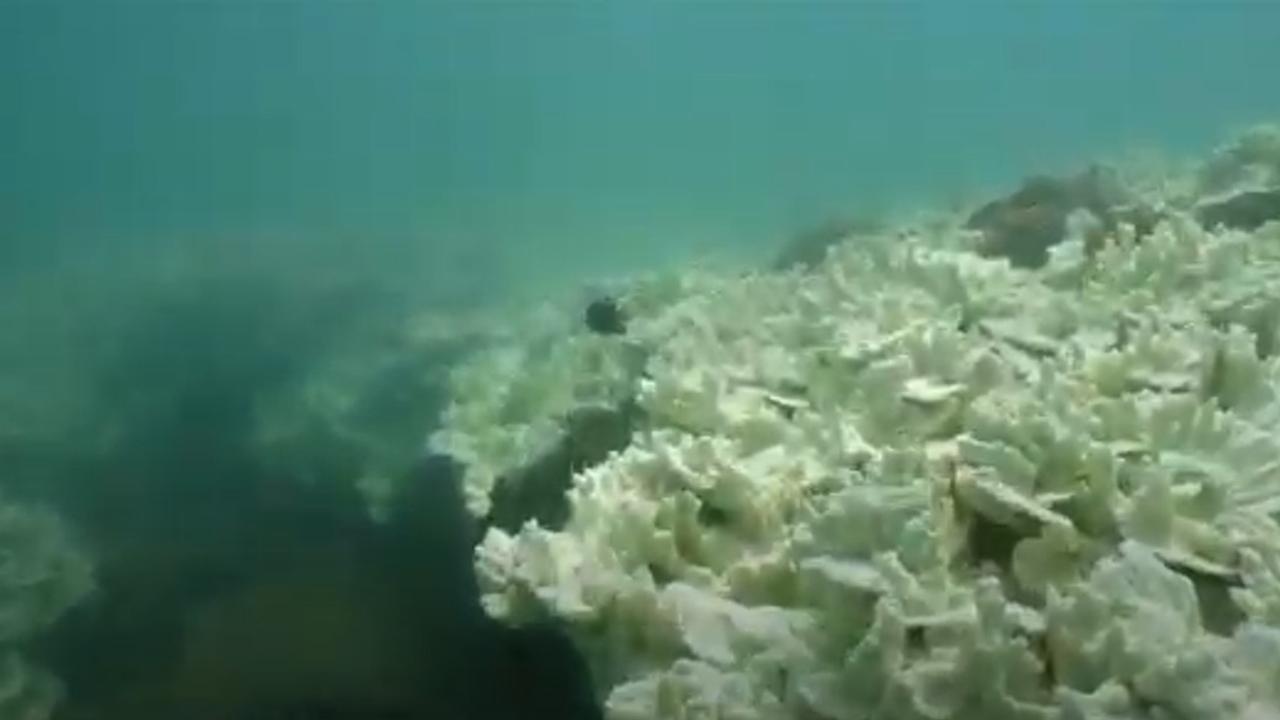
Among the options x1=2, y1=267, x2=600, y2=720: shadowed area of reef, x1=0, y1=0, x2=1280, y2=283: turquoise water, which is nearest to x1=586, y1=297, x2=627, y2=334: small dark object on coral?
x1=2, y1=267, x2=600, y2=720: shadowed area of reef

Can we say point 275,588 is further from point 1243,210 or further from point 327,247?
point 327,247

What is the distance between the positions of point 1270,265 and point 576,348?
343 cm

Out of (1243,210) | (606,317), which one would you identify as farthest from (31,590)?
(1243,210)

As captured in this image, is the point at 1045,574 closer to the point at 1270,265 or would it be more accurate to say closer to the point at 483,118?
the point at 1270,265

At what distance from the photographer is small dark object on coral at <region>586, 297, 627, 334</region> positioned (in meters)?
7.30

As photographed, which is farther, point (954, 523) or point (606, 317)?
point (606, 317)

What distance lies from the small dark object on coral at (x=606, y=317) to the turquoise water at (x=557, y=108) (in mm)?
13975

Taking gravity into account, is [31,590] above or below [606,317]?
below

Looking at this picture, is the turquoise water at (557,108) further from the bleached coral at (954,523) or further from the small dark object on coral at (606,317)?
the bleached coral at (954,523)

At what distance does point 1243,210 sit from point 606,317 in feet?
10.4

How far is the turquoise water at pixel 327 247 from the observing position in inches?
215

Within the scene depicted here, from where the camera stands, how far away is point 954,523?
9.60 feet

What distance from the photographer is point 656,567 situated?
11.0ft

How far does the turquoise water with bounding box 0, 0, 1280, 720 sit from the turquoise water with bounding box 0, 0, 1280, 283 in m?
0.59
